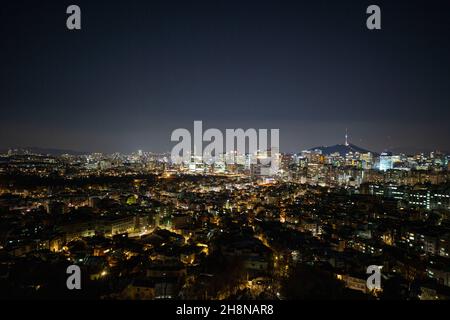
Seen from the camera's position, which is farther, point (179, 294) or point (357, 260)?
point (357, 260)

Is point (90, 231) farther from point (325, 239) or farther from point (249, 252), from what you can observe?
point (325, 239)

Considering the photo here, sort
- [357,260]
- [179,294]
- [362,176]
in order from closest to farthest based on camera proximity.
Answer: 1. [179,294]
2. [357,260]
3. [362,176]

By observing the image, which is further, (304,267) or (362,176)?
(362,176)

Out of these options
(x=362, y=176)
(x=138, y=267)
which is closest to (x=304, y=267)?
(x=138, y=267)
